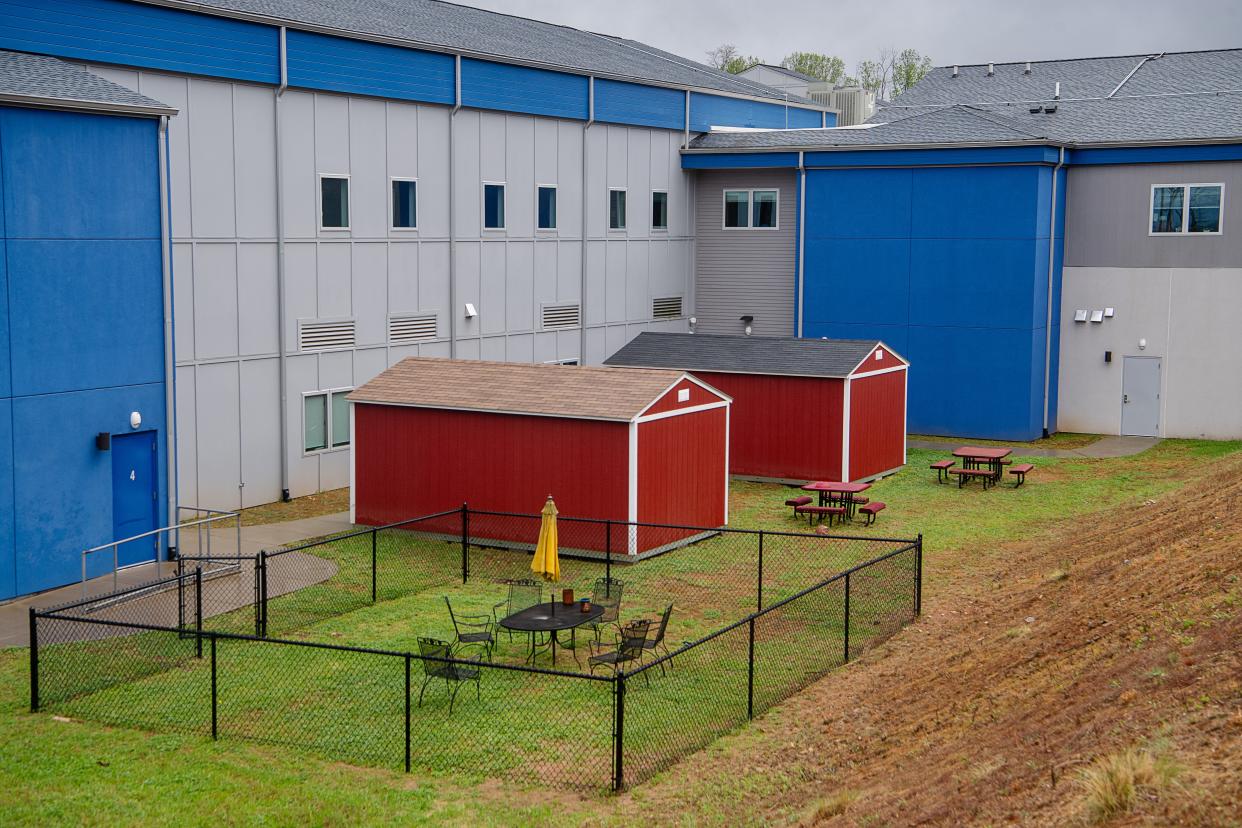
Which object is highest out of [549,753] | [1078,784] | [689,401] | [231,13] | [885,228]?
[231,13]

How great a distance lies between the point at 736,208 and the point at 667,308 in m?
3.74

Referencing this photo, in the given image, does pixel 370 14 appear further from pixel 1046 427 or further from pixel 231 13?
pixel 1046 427

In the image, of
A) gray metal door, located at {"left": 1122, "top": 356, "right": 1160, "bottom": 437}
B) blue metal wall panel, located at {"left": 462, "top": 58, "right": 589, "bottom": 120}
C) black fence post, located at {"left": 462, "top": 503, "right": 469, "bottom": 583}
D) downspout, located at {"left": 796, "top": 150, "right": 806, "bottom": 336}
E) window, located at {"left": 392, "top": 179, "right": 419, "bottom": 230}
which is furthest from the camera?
downspout, located at {"left": 796, "top": 150, "right": 806, "bottom": 336}

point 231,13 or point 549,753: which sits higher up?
point 231,13

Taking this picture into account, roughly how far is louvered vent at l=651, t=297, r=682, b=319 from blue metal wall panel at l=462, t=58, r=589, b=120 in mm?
6796

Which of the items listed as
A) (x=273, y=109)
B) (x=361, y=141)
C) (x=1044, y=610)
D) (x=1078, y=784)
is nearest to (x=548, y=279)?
(x=361, y=141)

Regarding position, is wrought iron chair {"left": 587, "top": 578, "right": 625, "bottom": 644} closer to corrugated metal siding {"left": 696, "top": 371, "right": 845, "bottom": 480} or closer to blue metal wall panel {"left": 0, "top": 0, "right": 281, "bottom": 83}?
corrugated metal siding {"left": 696, "top": 371, "right": 845, "bottom": 480}

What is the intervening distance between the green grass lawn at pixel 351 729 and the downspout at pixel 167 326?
3358 mm

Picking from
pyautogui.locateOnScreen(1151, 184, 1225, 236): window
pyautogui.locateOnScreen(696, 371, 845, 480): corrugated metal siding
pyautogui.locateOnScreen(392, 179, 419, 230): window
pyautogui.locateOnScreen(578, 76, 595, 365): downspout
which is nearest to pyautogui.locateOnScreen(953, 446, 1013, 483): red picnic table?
pyautogui.locateOnScreen(696, 371, 845, 480): corrugated metal siding

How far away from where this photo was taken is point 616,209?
127 ft

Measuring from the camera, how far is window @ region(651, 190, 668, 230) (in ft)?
133

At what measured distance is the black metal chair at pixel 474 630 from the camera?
54.1 ft

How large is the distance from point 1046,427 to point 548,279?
46.7ft

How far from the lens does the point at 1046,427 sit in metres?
37.4
